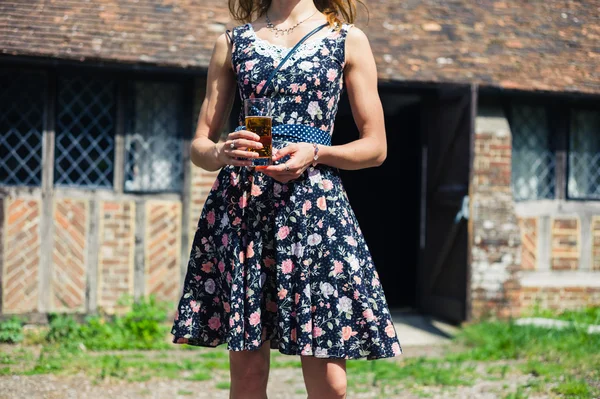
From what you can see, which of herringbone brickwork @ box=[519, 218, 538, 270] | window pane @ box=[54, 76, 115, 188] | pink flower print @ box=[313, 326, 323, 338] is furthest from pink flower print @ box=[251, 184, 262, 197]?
herringbone brickwork @ box=[519, 218, 538, 270]

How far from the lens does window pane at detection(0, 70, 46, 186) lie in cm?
797

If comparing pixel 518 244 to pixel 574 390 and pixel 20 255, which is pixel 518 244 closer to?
pixel 574 390

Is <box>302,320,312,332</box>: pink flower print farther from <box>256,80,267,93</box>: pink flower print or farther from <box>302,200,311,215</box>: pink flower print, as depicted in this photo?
<box>256,80,267,93</box>: pink flower print

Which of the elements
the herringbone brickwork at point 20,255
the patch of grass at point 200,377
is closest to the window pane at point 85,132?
the herringbone brickwork at point 20,255

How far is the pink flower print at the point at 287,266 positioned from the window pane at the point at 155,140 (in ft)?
19.9

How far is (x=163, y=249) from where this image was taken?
8219 mm

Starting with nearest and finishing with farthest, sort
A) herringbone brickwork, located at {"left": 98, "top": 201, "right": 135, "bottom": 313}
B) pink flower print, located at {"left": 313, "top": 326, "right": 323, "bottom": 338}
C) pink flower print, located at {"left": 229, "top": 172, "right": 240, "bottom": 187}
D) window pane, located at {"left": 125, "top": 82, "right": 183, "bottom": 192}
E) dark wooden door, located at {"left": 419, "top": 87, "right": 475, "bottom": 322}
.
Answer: pink flower print, located at {"left": 313, "top": 326, "right": 323, "bottom": 338}
pink flower print, located at {"left": 229, "top": 172, "right": 240, "bottom": 187}
herringbone brickwork, located at {"left": 98, "top": 201, "right": 135, "bottom": 313}
window pane, located at {"left": 125, "top": 82, "right": 183, "bottom": 192}
dark wooden door, located at {"left": 419, "top": 87, "right": 475, "bottom": 322}

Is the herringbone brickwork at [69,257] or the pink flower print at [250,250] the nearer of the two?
the pink flower print at [250,250]

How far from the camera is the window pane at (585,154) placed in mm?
9617

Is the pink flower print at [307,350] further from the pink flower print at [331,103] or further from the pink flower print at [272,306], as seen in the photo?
the pink flower print at [331,103]

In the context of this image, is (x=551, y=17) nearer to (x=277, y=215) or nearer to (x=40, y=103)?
(x=40, y=103)

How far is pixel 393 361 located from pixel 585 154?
459 centimetres

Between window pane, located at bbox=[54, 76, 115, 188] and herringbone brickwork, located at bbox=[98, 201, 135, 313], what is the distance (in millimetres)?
345

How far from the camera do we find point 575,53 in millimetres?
9516
